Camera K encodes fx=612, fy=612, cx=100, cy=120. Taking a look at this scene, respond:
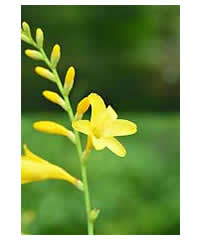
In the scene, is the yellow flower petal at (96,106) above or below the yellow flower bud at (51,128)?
above

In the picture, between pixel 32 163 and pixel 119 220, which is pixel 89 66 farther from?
pixel 32 163

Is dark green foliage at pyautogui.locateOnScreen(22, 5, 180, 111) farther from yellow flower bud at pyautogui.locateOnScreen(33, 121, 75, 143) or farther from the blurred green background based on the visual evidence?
yellow flower bud at pyautogui.locateOnScreen(33, 121, 75, 143)

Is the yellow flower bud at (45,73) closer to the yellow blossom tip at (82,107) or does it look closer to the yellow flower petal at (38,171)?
the yellow blossom tip at (82,107)

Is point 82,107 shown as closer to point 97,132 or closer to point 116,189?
point 97,132

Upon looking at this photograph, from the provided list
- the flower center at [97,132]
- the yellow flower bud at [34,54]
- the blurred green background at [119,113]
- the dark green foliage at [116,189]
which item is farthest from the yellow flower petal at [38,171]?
the dark green foliage at [116,189]

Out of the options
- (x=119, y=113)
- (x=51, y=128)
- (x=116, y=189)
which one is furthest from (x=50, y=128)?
(x=119, y=113)
